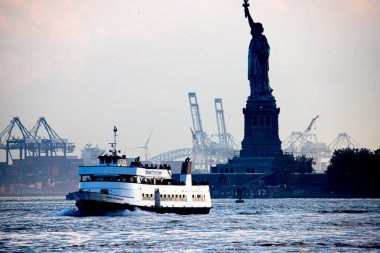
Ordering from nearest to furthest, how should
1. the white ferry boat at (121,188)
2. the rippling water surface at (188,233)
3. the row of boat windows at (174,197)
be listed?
1. the rippling water surface at (188,233)
2. the white ferry boat at (121,188)
3. the row of boat windows at (174,197)

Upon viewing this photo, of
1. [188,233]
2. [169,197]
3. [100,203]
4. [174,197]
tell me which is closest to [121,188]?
[100,203]

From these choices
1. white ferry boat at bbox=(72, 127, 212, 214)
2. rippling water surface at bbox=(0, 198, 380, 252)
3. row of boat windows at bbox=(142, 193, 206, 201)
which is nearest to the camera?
rippling water surface at bbox=(0, 198, 380, 252)

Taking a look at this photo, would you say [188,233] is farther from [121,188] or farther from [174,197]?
[174,197]

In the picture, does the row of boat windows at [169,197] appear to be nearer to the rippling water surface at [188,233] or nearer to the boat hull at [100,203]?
the boat hull at [100,203]

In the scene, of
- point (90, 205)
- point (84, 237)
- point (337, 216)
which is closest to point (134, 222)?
point (90, 205)

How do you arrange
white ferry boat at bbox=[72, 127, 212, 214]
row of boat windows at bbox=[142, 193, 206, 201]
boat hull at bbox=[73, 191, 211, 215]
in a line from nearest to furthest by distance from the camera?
boat hull at bbox=[73, 191, 211, 215] < white ferry boat at bbox=[72, 127, 212, 214] < row of boat windows at bbox=[142, 193, 206, 201]

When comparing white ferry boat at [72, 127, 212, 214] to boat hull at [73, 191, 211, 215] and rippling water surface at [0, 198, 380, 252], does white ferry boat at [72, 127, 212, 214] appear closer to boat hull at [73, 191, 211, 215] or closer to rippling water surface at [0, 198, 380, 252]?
boat hull at [73, 191, 211, 215]

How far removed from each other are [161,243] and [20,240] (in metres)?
14.5

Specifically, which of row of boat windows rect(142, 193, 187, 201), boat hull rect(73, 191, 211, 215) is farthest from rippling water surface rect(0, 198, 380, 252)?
row of boat windows rect(142, 193, 187, 201)

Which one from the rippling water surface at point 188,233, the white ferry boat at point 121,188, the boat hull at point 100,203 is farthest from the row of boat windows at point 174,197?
the rippling water surface at point 188,233

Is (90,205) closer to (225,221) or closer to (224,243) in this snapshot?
(225,221)

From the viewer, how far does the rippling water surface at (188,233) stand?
390 ft

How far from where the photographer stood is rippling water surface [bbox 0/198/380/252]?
119 metres

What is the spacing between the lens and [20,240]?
12788 cm
